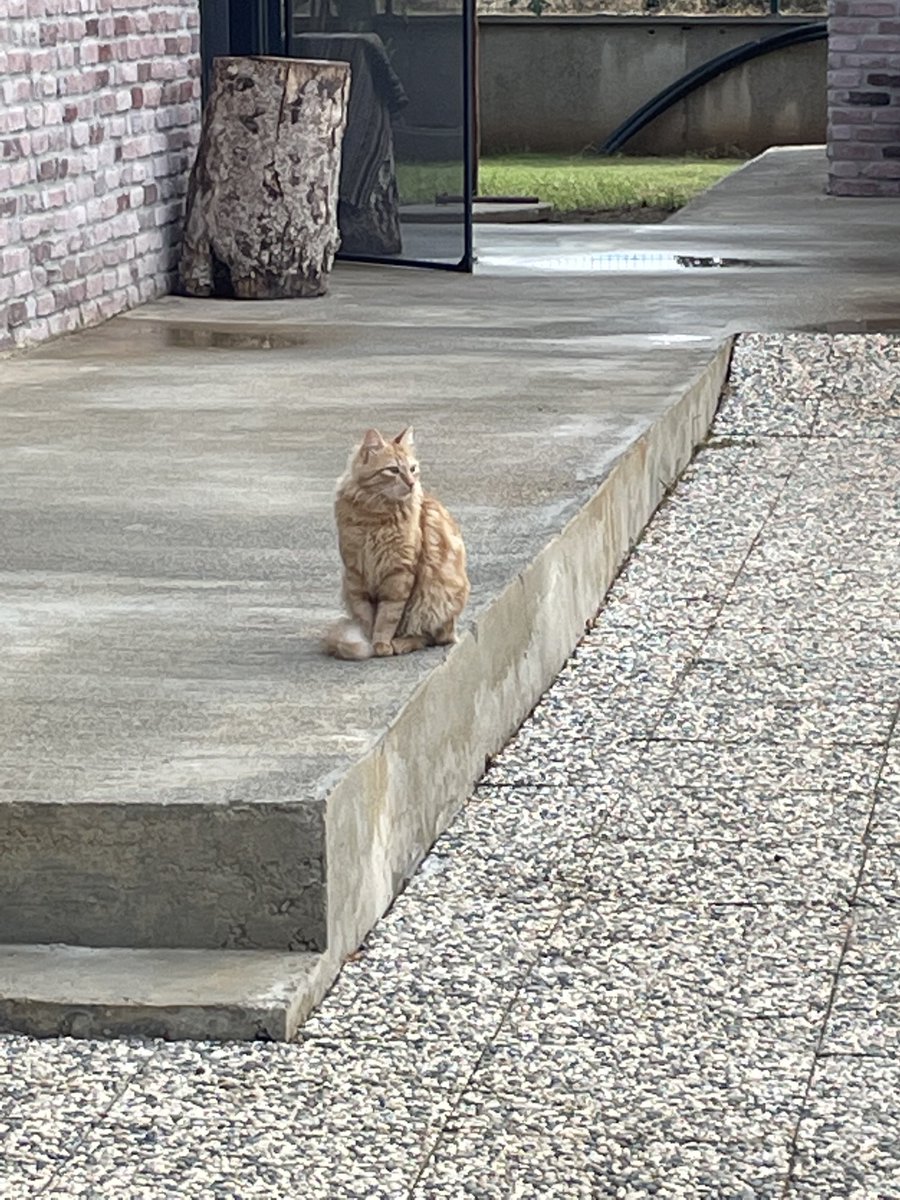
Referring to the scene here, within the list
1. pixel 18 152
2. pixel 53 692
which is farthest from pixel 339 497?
pixel 18 152

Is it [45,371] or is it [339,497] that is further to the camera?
[45,371]

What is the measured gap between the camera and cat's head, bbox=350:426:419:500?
410cm

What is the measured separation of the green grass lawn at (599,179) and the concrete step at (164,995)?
41.2ft

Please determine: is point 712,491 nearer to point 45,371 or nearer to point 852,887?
point 45,371

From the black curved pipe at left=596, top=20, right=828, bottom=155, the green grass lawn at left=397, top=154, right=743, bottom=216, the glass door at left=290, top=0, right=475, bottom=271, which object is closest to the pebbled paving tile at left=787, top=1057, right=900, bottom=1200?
the glass door at left=290, top=0, right=475, bottom=271

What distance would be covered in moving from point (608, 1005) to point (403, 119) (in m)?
8.02

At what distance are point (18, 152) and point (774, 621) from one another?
152 inches

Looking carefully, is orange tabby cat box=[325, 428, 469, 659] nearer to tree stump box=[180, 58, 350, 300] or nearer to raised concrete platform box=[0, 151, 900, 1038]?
raised concrete platform box=[0, 151, 900, 1038]

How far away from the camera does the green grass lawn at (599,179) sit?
1650 cm

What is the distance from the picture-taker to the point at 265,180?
380 inches

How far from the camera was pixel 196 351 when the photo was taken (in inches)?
326

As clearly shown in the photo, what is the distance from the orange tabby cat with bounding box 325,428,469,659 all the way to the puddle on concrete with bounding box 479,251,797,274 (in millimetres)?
6654

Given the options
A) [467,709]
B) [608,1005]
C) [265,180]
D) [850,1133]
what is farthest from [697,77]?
[850,1133]

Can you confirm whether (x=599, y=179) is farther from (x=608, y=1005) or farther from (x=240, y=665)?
(x=608, y=1005)
